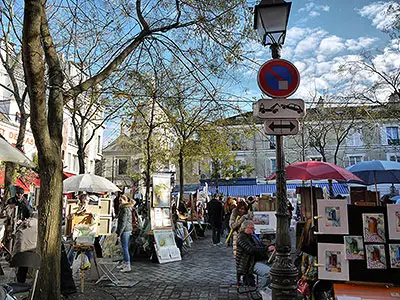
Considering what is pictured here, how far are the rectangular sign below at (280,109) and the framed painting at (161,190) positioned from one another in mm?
6746

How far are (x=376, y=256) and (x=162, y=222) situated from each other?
724 centimetres

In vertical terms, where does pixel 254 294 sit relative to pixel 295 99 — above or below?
below

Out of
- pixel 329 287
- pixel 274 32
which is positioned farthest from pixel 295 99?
pixel 329 287

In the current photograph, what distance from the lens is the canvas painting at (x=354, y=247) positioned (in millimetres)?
3861

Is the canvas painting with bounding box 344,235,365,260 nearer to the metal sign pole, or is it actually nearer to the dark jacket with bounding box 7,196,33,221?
the metal sign pole

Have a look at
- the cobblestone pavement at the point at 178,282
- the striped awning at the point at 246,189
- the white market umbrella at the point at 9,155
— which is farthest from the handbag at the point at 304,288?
the striped awning at the point at 246,189

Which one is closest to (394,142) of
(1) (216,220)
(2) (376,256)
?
(1) (216,220)

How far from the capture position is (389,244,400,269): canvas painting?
378 centimetres

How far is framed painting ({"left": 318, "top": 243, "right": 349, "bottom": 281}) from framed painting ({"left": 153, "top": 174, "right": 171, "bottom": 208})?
22.9 ft

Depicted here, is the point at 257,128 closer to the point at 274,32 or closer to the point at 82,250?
the point at 274,32

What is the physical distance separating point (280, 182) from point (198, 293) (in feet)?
11.6

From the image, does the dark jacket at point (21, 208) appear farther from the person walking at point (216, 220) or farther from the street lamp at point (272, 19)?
the street lamp at point (272, 19)

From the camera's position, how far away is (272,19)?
429 cm

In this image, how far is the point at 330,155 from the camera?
38.2m
